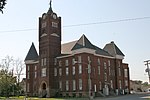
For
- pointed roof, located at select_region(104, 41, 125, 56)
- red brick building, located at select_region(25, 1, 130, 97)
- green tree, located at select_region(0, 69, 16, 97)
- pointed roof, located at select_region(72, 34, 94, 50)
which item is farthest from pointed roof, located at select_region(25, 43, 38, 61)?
pointed roof, located at select_region(104, 41, 125, 56)

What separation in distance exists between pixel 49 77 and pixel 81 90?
34.2ft

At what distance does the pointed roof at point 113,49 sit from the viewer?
7981 centimetres

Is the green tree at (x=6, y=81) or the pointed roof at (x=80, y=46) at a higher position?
the pointed roof at (x=80, y=46)

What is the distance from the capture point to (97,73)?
70562mm

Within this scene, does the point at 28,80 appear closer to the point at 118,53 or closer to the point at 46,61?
the point at 46,61

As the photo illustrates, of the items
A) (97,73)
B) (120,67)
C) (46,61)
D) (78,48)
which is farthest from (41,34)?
(120,67)

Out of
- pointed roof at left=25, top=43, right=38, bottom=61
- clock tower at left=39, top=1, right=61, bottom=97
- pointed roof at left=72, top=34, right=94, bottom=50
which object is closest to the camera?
pointed roof at left=72, top=34, right=94, bottom=50

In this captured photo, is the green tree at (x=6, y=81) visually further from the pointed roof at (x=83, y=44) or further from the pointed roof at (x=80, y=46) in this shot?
the pointed roof at (x=83, y=44)

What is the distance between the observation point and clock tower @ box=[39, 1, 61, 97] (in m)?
71.4

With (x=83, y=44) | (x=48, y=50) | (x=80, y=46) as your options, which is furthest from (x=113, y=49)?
(x=48, y=50)

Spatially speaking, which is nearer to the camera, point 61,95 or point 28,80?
point 61,95

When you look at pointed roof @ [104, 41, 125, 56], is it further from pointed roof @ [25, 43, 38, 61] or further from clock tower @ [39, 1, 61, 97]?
pointed roof @ [25, 43, 38, 61]

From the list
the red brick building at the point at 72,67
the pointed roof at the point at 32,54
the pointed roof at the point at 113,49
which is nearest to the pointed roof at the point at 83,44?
the red brick building at the point at 72,67

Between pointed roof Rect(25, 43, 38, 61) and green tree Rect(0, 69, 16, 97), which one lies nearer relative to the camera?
green tree Rect(0, 69, 16, 97)
